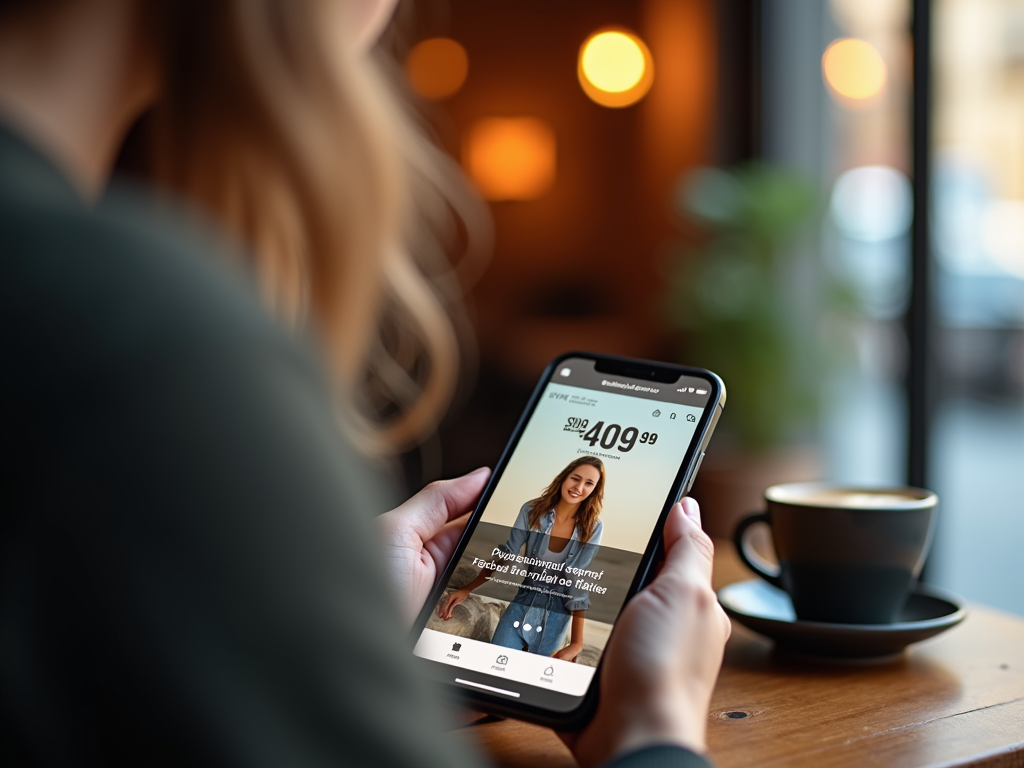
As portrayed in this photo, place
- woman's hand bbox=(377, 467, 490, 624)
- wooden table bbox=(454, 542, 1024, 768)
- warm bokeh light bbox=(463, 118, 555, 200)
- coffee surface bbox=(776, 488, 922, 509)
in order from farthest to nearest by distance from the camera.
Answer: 1. warm bokeh light bbox=(463, 118, 555, 200)
2. coffee surface bbox=(776, 488, 922, 509)
3. woman's hand bbox=(377, 467, 490, 624)
4. wooden table bbox=(454, 542, 1024, 768)

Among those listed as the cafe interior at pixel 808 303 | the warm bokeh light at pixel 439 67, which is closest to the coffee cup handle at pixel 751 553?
the cafe interior at pixel 808 303

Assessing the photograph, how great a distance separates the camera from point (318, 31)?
505 mm

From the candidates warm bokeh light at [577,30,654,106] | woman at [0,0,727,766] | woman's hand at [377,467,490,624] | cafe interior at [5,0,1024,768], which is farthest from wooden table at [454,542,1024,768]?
warm bokeh light at [577,30,654,106]

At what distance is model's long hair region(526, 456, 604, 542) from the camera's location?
738mm

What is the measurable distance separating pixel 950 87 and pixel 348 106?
9.63ft

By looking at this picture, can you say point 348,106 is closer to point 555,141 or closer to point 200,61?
point 200,61

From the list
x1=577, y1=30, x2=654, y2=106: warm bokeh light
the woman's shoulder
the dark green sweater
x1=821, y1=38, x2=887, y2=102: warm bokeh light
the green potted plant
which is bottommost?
the green potted plant

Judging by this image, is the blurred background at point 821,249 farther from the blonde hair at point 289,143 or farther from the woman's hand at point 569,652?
the woman's hand at point 569,652

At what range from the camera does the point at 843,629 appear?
802 mm

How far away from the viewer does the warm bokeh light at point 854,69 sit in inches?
142

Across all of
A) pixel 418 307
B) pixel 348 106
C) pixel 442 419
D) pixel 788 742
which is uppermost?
pixel 348 106

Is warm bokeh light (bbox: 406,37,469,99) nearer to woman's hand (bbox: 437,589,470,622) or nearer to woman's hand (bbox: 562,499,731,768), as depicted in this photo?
woman's hand (bbox: 437,589,470,622)

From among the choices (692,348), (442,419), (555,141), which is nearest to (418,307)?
(692,348)

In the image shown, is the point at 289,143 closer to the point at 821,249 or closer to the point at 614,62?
the point at 821,249
